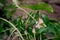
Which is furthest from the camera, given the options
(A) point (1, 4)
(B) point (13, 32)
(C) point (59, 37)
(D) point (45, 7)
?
(A) point (1, 4)

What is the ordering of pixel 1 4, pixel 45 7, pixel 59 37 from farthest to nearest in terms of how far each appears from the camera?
1. pixel 1 4
2. pixel 45 7
3. pixel 59 37

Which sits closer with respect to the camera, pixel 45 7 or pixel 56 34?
pixel 56 34

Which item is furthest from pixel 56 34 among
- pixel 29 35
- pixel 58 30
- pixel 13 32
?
pixel 13 32

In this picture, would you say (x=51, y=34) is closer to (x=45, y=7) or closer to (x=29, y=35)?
(x=29, y=35)

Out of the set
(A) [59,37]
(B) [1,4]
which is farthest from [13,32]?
(B) [1,4]

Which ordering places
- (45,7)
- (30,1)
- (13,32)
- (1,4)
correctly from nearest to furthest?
1. (13,32)
2. (45,7)
3. (1,4)
4. (30,1)

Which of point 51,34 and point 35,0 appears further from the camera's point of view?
point 35,0

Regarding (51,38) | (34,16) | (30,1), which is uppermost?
(34,16)

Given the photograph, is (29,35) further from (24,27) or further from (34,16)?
(34,16)

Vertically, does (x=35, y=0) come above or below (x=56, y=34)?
below
